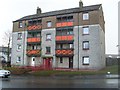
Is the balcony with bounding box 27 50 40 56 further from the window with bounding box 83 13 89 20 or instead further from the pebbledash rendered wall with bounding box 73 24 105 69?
the window with bounding box 83 13 89 20

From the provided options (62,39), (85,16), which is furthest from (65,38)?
(85,16)

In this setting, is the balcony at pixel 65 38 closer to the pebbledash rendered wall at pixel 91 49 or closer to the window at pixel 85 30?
the pebbledash rendered wall at pixel 91 49

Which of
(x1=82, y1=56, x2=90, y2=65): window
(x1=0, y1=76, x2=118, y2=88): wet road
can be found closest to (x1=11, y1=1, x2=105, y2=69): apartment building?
(x1=82, y1=56, x2=90, y2=65): window

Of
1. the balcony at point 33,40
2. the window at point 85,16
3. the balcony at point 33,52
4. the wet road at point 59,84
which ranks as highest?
the window at point 85,16

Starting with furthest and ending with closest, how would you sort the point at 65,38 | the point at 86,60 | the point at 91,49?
1. the point at 65,38
2. the point at 86,60
3. the point at 91,49

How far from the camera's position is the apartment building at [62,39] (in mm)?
44781

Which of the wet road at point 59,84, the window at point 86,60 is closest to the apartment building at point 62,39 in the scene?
the window at point 86,60

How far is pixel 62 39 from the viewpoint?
4816 centimetres

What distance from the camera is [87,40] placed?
45406 millimetres

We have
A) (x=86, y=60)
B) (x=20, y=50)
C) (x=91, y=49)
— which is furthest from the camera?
(x=20, y=50)

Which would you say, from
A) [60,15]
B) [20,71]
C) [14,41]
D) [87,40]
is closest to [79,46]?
[87,40]

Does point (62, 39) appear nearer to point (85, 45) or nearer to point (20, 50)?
point (85, 45)

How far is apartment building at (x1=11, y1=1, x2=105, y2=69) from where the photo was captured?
4478 centimetres

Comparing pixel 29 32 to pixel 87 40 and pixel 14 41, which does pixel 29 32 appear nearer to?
pixel 14 41
